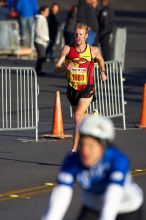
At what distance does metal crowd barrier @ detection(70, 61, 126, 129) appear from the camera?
1653 centimetres

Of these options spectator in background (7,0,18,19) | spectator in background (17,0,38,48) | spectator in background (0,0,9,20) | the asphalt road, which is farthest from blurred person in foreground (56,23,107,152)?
spectator in background (0,0,9,20)

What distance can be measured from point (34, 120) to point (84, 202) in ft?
34.1

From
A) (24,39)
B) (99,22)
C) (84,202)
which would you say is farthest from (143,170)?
(24,39)

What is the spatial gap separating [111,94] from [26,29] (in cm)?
1344

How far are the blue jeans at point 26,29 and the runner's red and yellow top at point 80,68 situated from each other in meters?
16.7

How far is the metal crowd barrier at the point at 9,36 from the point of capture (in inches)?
1150

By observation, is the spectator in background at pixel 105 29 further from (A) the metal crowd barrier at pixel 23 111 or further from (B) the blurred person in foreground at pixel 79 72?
(B) the blurred person in foreground at pixel 79 72

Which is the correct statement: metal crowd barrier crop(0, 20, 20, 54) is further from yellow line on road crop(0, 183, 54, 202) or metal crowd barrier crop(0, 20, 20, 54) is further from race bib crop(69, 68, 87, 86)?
yellow line on road crop(0, 183, 54, 202)

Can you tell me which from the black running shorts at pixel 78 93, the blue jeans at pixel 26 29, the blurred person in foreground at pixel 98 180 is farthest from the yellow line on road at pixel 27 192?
the blue jeans at pixel 26 29

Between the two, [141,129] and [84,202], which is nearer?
[84,202]

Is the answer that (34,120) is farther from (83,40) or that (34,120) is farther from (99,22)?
(99,22)

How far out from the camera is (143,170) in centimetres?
1228

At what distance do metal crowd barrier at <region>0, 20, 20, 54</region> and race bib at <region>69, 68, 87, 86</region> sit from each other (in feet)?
53.9

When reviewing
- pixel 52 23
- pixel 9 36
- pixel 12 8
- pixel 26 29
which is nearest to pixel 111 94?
pixel 52 23
